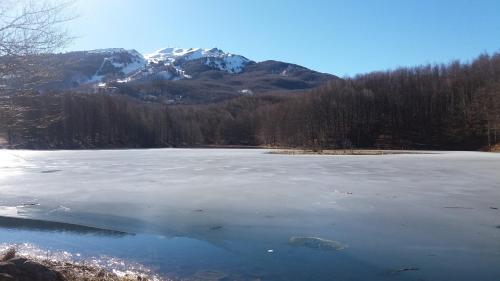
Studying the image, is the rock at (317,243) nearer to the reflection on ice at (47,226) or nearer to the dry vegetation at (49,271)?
the dry vegetation at (49,271)

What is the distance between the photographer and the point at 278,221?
12.2 metres

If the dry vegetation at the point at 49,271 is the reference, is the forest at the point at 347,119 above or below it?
above

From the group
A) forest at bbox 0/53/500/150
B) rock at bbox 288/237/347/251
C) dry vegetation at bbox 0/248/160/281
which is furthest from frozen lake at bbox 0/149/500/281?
forest at bbox 0/53/500/150

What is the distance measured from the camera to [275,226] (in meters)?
11.6

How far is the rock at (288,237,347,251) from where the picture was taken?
974 cm

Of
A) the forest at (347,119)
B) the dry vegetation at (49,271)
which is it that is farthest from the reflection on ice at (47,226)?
the forest at (347,119)

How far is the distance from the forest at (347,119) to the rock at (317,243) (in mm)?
66159

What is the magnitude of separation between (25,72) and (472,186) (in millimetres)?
15408

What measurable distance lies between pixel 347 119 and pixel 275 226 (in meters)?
89.8

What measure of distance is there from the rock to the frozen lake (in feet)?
0.07

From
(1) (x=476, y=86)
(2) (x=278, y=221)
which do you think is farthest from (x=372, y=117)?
(2) (x=278, y=221)

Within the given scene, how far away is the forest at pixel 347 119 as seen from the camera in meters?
86.6

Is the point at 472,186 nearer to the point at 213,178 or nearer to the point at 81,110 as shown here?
the point at 213,178

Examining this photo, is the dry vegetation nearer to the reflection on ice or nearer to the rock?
the reflection on ice
